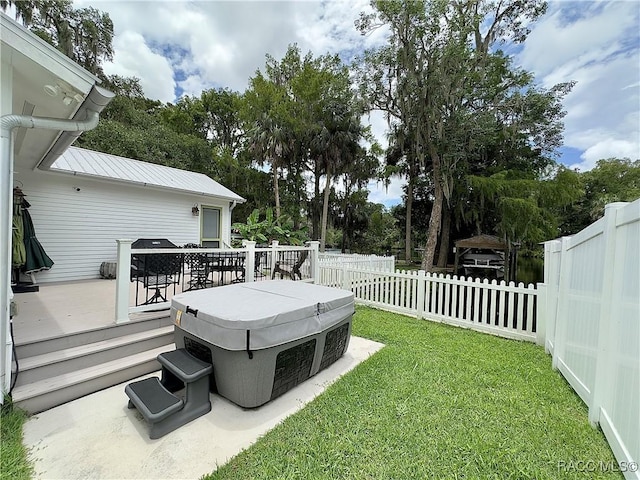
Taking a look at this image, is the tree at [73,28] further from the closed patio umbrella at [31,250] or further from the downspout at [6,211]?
the downspout at [6,211]

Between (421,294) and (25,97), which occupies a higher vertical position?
(25,97)

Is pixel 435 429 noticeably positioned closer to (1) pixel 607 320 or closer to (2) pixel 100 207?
(1) pixel 607 320

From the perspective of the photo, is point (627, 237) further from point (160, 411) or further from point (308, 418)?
point (160, 411)

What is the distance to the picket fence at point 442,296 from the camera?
193 inches

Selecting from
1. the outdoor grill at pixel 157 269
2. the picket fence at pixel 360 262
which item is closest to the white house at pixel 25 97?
the outdoor grill at pixel 157 269

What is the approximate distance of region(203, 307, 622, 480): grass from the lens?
6.68ft

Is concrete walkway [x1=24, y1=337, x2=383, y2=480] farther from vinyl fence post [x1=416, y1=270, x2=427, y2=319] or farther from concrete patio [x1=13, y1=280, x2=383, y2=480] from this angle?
vinyl fence post [x1=416, y1=270, x2=427, y2=319]

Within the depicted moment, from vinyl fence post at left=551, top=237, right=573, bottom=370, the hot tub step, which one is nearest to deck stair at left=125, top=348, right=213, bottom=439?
the hot tub step

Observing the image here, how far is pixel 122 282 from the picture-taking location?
3715mm

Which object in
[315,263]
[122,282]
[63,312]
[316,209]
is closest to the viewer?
[122,282]

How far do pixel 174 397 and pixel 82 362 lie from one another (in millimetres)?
1423

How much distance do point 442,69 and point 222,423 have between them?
46.6 ft

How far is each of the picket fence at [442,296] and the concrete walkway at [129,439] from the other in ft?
12.5

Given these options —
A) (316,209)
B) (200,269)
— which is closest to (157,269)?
(200,269)
